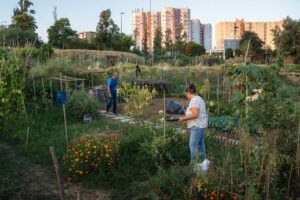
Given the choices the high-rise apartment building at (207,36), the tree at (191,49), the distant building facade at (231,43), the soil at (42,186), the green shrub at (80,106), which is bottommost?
the soil at (42,186)

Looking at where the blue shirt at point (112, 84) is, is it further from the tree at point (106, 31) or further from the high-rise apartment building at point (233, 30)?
the high-rise apartment building at point (233, 30)

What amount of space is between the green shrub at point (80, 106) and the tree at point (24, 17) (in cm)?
2842

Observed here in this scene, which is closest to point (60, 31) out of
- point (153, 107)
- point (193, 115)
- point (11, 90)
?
point (153, 107)

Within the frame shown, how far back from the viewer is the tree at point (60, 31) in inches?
1449

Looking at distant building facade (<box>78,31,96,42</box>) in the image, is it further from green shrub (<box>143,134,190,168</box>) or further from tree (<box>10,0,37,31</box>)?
green shrub (<box>143,134,190,168</box>)

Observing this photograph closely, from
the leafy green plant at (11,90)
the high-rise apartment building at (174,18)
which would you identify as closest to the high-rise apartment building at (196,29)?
the high-rise apartment building at (174,18)

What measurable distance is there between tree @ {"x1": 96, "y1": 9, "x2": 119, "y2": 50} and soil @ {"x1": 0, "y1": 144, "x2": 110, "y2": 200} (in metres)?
34.6

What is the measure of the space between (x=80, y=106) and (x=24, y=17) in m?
30.0

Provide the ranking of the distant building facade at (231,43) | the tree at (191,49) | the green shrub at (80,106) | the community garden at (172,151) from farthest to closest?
1. the distant building facade at (231,43)
2. the tree at (191,49)
3. the green shrub at (80,106)
4. the community garden at (172,151)


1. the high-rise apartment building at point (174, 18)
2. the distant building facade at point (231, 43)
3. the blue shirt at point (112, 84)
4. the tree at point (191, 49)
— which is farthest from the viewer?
the high-rise apartment building at point (174, 18)

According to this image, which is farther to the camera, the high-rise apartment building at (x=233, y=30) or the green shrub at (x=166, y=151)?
the high-rise apartment building at (x=233, y=30)

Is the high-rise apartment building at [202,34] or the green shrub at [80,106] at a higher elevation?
the high-rise apartment building at [202,34]

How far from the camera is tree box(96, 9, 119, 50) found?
39.8 metres

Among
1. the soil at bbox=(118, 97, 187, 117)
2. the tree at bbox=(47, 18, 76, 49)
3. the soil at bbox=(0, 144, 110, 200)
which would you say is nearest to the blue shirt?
the soil at bbox=(118, 97, 187, 117)
